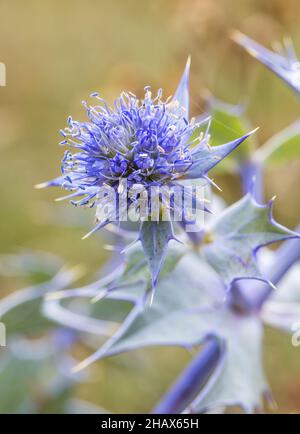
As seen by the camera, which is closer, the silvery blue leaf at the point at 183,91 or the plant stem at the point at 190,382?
the silvery blue leaf at the point at 183,91

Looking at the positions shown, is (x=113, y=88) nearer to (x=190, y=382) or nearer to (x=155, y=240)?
(x=190, y=382)

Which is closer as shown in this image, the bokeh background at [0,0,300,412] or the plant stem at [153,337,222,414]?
the plant stem at [153,337,222,414]

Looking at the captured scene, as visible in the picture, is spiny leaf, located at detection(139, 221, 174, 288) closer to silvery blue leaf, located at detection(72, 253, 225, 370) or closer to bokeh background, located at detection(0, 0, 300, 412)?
silvery blue leaf, located at detection(72, 253, 225, 370)

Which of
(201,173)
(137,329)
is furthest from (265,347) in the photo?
(201,173)

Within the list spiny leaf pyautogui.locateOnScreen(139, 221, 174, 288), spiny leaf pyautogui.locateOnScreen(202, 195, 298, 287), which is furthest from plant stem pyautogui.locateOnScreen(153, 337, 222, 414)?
spiny leaf pyautogui.locateOnScreen(139, 221, 174, 288)

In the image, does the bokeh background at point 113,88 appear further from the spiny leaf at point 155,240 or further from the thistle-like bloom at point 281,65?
the spiny leaf at point 155,240

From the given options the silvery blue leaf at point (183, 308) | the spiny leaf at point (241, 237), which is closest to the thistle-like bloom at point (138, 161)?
the spiny leaf at point (241, 237)

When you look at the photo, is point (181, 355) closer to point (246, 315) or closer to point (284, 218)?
point (284, 218)
